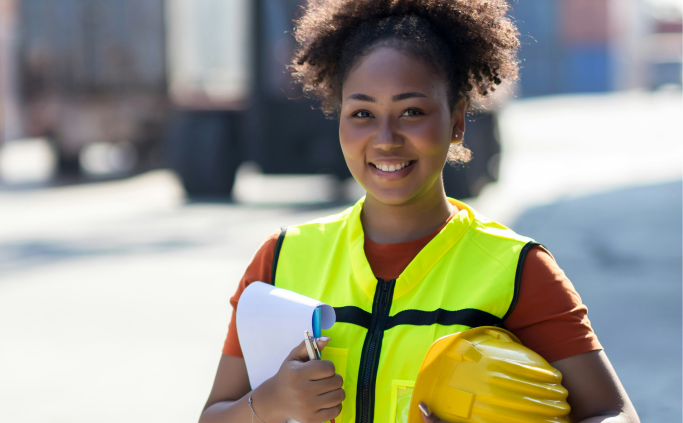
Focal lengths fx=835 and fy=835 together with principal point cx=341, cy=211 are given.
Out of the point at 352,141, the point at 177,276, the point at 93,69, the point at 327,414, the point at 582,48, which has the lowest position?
the point at 177,276

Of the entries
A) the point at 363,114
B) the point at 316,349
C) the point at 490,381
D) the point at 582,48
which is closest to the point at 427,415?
the point at 490,381

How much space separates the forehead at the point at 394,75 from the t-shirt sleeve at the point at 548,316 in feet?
1.32

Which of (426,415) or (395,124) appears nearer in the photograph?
(426,415)

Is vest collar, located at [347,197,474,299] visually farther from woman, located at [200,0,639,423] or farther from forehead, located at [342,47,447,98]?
forehead, located at [342,47,447,98]

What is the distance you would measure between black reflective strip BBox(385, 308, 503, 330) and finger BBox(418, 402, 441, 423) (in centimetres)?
17

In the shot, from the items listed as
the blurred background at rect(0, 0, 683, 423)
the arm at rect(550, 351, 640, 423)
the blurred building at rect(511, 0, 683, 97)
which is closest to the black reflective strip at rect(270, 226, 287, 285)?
the arm at rect(550, 351, 640, 423)

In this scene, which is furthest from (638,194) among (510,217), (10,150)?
(10,150)

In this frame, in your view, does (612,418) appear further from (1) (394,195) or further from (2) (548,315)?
(1) (394,195)

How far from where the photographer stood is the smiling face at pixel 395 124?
1.67 meters

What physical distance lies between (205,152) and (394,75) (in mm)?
8500

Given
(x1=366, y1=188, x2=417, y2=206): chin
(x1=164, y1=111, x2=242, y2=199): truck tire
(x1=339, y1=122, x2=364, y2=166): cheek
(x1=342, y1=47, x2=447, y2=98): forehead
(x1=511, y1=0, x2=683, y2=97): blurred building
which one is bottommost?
(x1=164, y1=111, x2=242, y2=199): truck tire

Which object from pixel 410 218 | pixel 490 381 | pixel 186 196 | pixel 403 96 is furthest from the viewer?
pixel 186 196

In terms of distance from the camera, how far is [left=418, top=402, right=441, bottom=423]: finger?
4.82ft

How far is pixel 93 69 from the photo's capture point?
48.4ft
